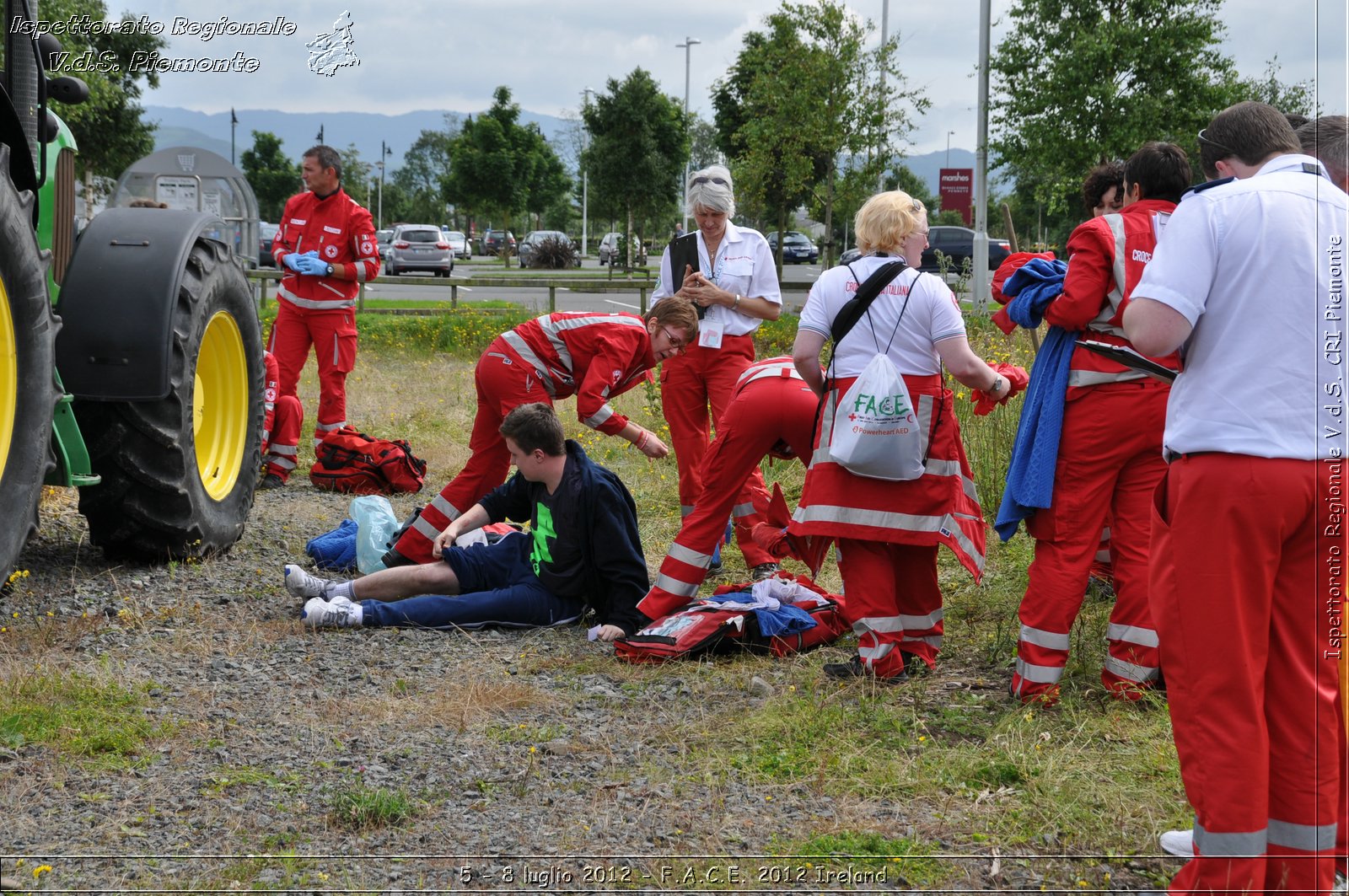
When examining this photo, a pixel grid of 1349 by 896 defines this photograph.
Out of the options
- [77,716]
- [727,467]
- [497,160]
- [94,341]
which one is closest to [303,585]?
[94,341]

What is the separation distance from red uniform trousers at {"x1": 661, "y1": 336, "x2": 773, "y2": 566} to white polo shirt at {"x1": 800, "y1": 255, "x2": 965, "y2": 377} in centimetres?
158

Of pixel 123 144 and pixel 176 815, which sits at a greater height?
pixel 123 144

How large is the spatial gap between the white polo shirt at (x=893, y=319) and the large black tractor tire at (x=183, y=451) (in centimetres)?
267

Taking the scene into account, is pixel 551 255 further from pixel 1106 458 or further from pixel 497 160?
pixel 1106 458

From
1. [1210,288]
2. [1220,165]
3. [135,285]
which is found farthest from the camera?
[135,285]

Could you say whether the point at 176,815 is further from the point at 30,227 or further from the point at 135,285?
the point at 135,285

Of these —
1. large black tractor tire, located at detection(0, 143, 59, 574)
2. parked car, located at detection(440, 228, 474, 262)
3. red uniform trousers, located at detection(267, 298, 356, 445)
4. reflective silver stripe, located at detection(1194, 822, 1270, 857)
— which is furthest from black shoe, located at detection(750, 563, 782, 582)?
parked car, located at detection(440, 228, 474, 262)

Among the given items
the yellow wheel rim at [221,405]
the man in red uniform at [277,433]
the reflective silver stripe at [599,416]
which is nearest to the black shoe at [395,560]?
the yellow wheel rim at [221,405]

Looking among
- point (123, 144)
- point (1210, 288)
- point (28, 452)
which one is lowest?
point (28, 452)

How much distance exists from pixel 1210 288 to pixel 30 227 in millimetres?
3854

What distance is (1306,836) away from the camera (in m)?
A: 2.91

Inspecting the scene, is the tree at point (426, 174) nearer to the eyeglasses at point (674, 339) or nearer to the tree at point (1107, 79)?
the tree at point (1107, 79)

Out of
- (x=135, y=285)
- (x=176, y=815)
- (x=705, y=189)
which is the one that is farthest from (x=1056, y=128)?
(x=176, y=815)

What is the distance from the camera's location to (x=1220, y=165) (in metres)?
3.08
